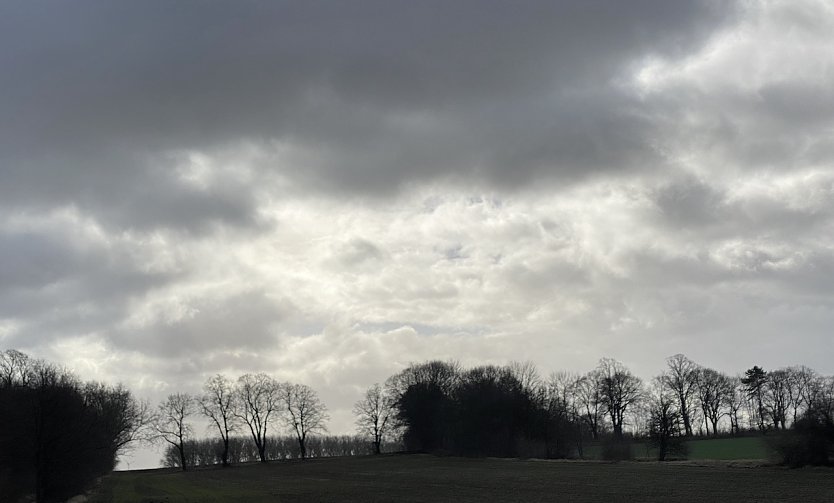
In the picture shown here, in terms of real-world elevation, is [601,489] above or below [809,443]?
above

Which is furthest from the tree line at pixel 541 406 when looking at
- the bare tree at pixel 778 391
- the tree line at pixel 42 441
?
the tree line at pixel 42 441

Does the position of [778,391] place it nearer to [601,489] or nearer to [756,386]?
[756,386]

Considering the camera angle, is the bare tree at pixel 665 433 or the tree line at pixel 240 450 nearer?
the bare tree at pixel 665 433

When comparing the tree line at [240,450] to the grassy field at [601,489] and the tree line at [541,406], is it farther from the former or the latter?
the grassy field at [601,489]

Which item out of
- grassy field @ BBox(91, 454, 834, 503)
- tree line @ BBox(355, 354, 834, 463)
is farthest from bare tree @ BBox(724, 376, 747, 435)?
grassy field @ BBox(91, 454, 834, 503)

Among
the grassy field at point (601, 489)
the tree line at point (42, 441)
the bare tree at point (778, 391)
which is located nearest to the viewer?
the grassy field at point (601, 489)

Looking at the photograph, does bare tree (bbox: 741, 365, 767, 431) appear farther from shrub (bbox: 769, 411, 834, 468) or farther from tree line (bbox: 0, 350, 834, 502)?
shrub (bbox: 769, 411, 834, 468)

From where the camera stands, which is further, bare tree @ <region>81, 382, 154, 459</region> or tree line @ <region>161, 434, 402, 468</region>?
tree line @ <region>161, 434, 402, 468</region>

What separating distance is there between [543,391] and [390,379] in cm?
3603

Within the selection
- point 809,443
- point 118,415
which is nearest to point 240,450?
point 118,415

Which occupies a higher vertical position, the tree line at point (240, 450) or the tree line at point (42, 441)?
the tree line at point (42, 441)

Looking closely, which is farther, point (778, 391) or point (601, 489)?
point (778, 391)

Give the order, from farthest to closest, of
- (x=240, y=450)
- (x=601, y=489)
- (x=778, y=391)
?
(x=240, y=450) → (x=778, y=391) → (x=601, y=489)

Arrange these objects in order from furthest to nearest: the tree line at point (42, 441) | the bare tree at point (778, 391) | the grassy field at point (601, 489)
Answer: the bare tree at point (778, 391) → the tree line at point (42, 441) → the grassy field at point (601, 489)
